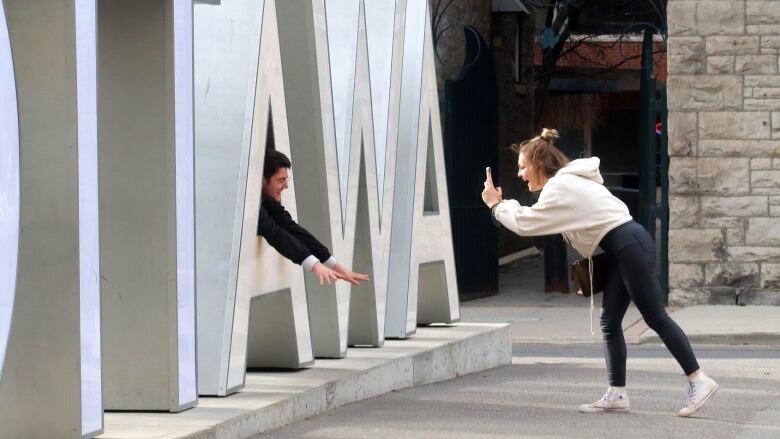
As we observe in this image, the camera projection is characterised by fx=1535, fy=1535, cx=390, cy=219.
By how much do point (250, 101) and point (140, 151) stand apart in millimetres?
1157

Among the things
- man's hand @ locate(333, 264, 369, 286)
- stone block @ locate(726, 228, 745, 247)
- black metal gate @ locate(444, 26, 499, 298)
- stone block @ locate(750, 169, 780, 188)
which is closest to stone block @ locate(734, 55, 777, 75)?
stone block @ locate(750, 169, 780, 188)

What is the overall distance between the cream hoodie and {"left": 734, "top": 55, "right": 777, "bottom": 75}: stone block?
818 centimetres

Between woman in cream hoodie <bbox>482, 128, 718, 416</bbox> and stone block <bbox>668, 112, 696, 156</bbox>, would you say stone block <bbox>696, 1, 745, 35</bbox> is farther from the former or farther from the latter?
woman in cream hoodie <bbox>482, 128, 718, 416</bbox>

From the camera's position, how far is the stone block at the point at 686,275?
1534cm

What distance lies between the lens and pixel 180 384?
21.2ft

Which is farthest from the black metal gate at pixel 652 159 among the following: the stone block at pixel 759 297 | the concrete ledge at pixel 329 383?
the concrete ledge at pixel 329 383

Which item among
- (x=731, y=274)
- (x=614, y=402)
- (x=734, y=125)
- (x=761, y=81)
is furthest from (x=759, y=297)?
(x=614, y=402)

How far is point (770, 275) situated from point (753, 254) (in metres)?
0.27

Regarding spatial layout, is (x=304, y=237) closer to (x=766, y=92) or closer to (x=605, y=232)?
(x=605, y=232)

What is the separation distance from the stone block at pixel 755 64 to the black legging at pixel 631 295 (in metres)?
8.09

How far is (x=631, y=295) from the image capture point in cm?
752

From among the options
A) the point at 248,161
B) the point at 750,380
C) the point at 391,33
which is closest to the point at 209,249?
the point at 248,161

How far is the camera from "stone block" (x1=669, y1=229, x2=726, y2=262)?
15.3m

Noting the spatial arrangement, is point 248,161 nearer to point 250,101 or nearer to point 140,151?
point 250,101
